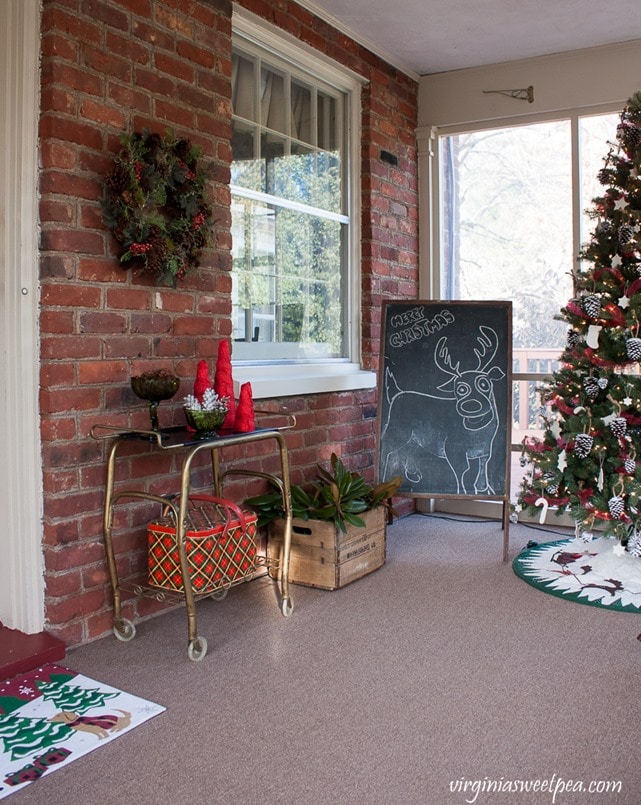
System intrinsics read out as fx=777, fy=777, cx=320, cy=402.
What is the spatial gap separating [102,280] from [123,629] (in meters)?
1.14

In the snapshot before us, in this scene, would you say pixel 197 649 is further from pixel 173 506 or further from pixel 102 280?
pixel 102 280

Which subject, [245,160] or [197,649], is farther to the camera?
[245,160]

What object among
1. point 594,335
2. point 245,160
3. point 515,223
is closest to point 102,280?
point 245,160

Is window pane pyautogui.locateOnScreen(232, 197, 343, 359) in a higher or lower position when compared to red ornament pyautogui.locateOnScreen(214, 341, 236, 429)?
higher

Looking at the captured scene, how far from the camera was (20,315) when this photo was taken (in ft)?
7.68

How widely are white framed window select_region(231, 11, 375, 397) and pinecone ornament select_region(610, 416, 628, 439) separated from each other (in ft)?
4.28

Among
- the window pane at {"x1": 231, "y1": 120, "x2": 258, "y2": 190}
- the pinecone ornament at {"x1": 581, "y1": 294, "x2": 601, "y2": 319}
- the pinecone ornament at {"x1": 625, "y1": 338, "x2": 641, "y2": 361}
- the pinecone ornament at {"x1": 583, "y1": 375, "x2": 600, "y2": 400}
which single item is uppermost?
the window pane at {"x1": 231, "y1": 120, "x2": 258, "y2": 190}

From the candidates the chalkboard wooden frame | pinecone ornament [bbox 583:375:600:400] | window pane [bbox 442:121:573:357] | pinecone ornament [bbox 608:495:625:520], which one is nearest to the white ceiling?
window pane [bbox 442:121:573:357]

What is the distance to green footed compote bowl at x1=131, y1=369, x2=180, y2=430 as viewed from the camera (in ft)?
8.16

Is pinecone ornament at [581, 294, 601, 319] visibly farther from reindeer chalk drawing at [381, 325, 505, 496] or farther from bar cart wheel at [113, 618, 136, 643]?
bar cart wheel at [113, 618, 136, 643]

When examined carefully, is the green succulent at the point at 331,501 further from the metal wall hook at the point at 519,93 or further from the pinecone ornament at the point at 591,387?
the metal wall hook at the point at 519,93

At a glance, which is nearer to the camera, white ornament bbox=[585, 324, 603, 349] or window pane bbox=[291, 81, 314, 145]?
white ornament bbox=[585, 324, 603, 349]

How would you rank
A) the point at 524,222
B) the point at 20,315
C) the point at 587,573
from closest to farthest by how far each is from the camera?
the point at 20,315 < the point at 587,573 < the point at 524,222

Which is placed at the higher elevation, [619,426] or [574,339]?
[574,339]
